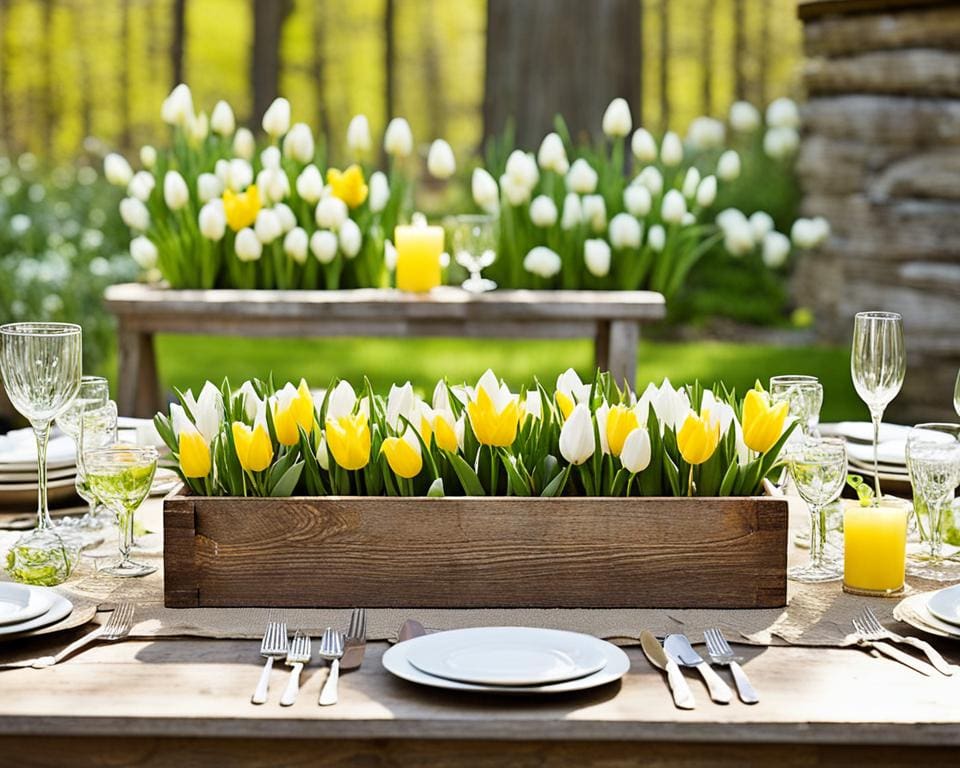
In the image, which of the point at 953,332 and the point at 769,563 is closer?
the point at 769,563

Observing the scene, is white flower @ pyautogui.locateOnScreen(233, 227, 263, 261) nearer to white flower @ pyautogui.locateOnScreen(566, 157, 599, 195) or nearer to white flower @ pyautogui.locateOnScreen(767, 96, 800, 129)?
white flower @ pyautogui.locateOnScreen(566, 157, 599, 195)

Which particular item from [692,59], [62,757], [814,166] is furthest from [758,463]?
[692,59]

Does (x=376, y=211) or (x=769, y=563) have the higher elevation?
(x=376, y=211)

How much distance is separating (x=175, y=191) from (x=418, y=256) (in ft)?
2.40

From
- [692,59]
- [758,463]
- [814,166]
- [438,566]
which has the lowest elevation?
[438,566]

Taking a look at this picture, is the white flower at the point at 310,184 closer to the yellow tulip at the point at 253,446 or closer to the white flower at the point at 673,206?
the white flower at the point at 673,206

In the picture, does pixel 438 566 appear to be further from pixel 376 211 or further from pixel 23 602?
pixel 376 211

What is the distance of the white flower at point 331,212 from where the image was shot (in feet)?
13.3

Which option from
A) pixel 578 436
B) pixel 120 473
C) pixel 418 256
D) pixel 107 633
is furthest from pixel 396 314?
pixel 107 633

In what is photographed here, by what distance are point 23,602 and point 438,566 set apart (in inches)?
21.4

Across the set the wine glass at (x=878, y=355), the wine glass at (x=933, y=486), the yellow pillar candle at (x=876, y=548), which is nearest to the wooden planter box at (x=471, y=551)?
the yellow pillar candle at (x=876, y=548)

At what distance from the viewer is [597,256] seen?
425 cm

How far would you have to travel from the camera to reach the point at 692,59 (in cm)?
1983

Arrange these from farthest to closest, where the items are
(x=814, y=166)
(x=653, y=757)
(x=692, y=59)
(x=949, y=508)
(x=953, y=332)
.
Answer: (x=692, y=59) < (x=814, y=166) < (x=953, y=332) < (x=949, y=508) < (x=653, y=757)
